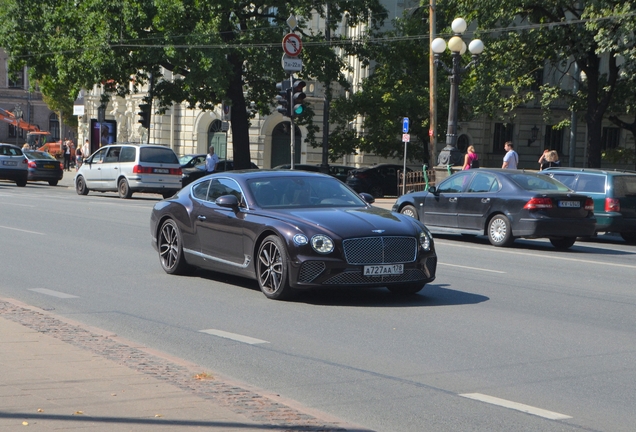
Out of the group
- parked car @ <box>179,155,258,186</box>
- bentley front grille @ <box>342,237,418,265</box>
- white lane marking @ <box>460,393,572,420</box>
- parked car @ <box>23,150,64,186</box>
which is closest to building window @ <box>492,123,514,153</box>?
parked car @ <box>179,155,258,186</box>

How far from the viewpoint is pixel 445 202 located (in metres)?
20.1

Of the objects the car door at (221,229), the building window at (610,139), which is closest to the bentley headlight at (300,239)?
the car door at (221,229)

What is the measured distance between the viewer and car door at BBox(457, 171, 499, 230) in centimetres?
1905

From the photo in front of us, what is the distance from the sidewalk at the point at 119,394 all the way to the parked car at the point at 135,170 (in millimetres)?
25238

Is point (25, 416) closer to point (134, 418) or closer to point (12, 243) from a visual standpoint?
point (134, 418)

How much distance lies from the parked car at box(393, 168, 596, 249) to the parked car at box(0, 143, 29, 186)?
23427 millimetres

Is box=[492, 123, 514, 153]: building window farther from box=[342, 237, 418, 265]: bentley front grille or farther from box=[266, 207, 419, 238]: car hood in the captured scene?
box=[342, 237, 418, 265]: bentley front grille

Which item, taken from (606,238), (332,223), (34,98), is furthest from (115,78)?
(34,98)

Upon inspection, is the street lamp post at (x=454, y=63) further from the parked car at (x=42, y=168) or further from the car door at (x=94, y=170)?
the parked car at (x=42, y=168)

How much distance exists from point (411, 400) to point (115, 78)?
3318 centimetres

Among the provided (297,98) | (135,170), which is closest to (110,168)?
(135,170)

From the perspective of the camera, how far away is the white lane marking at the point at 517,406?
604 cm

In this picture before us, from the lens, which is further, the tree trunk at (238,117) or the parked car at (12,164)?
the parked car at (12,164)

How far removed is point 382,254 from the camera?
10.4 metres
